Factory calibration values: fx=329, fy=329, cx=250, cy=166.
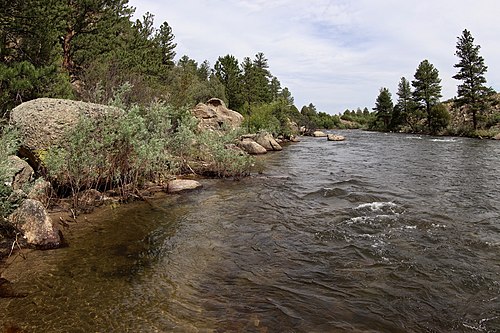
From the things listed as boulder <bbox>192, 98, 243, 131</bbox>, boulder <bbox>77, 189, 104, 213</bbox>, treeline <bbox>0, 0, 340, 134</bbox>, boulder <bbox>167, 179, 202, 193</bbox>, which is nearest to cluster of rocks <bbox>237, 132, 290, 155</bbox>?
boulder <bbox>192, 98, 243, 131</bbox>

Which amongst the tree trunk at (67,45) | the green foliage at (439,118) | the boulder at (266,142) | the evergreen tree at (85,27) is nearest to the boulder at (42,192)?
the evergreen tree at (85,27)

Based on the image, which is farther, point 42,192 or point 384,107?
point 384,107

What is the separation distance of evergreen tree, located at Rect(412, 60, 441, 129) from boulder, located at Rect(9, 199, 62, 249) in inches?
2185

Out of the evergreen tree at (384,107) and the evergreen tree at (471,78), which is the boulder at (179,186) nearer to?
the evergreen tree at (471,78)

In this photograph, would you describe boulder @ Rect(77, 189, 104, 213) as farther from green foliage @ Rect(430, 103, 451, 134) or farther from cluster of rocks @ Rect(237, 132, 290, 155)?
green foliage @ Rect(430, 103, 451, 134)

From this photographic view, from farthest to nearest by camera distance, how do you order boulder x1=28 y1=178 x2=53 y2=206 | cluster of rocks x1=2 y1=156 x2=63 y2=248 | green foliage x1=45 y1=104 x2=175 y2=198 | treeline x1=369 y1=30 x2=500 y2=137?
treeline x1=369 y1=30 x2=500 y2=137
green foliage x1=45 y1=104 x2=175 y2=198
boulder x1=28 y1=178 x2=53 y2=206
cluster of rocks x1=2 y1=156 x2=63 y2=248

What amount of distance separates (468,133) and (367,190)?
36.8 meters

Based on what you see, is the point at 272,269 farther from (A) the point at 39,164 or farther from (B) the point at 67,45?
(B) the point at 67,45

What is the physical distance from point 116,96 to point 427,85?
54.9 m

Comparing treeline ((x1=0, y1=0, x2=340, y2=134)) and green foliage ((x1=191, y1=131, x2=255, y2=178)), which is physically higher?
treeline ((x1=0, y1=0, x2=340, y2=134))

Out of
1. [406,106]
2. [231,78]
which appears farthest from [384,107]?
[231,78]

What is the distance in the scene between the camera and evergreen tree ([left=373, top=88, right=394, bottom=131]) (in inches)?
2601

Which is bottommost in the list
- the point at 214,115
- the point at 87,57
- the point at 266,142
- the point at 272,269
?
the point at 272,269

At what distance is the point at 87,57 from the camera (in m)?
20.1
